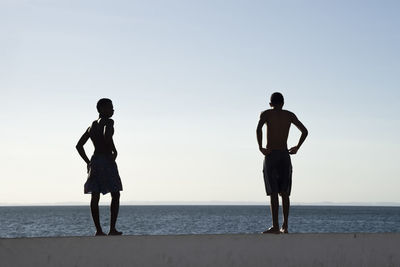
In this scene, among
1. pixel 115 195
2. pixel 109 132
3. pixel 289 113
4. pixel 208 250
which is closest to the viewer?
pixel 208 250

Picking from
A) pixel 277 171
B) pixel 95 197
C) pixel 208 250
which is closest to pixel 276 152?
pixel 277 171

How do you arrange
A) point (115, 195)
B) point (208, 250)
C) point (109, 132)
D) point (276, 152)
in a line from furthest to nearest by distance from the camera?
point (276, 152)
point (115, 195)
point (109, 132)
point (208, 250)

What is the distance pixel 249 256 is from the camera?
22.2ft

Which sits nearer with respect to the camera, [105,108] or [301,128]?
[105,108]

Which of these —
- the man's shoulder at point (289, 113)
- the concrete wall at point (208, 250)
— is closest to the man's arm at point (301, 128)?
the man's shoulder at point (289, 113)

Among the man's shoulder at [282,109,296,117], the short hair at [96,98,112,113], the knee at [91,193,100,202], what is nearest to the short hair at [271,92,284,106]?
the man's shoulder at [282,109,296,117]

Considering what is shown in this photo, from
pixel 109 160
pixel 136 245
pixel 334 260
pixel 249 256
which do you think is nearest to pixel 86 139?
pixel 109 160

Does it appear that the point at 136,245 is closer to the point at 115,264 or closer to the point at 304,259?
the point at 115,264

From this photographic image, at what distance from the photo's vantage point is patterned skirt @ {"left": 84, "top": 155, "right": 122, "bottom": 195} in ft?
25.1

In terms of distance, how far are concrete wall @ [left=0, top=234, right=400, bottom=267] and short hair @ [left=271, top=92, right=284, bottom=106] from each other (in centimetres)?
175

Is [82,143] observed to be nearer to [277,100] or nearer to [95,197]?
[95,197]

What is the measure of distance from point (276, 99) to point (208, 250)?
2216 millimetres

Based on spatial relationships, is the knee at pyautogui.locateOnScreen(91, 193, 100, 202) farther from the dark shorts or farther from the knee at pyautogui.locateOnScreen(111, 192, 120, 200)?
the dark shorts

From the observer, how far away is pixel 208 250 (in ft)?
21.8
